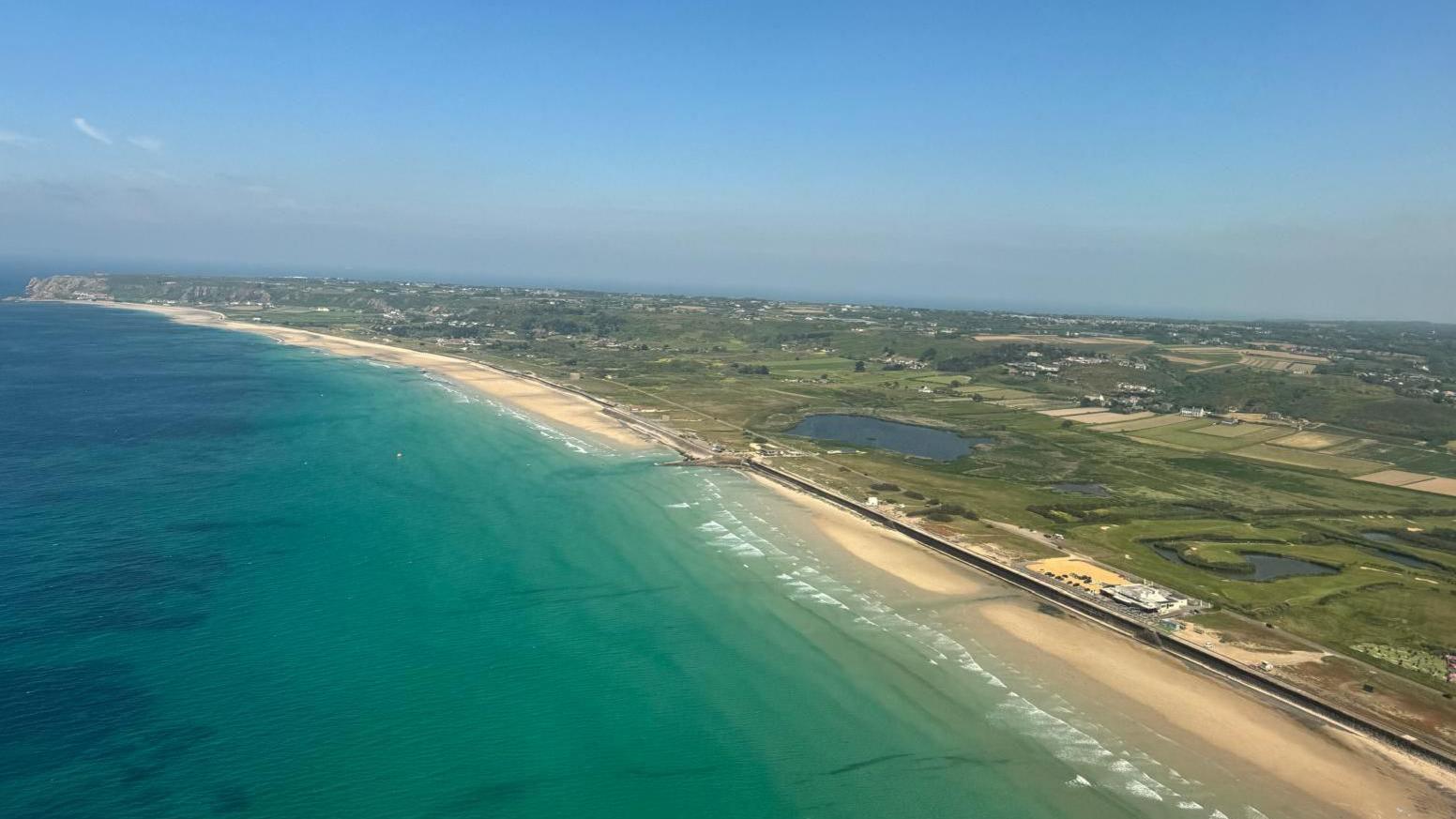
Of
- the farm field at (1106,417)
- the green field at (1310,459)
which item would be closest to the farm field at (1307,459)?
the green field at (1310,459)

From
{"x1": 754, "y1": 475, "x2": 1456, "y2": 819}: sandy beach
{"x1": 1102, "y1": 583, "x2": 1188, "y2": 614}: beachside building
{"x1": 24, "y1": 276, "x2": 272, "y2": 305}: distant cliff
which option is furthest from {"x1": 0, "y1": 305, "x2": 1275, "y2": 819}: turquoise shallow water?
{"x1": 24, "y1": 276, "x2": 272, "y2": 305}: distant cliff

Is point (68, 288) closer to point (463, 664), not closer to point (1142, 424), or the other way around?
point (463, 664)

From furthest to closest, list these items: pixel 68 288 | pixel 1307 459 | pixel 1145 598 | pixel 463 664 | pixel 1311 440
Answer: pixel 68 288 < pixel 1311 440 < pixel 1307 459 < pixel 1145 598 < pixel 463 664

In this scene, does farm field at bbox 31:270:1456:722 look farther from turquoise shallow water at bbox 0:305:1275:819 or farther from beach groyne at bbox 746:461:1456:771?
turquoise shallow water at bbox 0:305:1275:819

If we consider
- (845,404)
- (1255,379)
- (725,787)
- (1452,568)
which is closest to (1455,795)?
(725,787)


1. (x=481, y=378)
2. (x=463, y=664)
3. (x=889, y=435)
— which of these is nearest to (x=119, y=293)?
(x=481, y=378)
